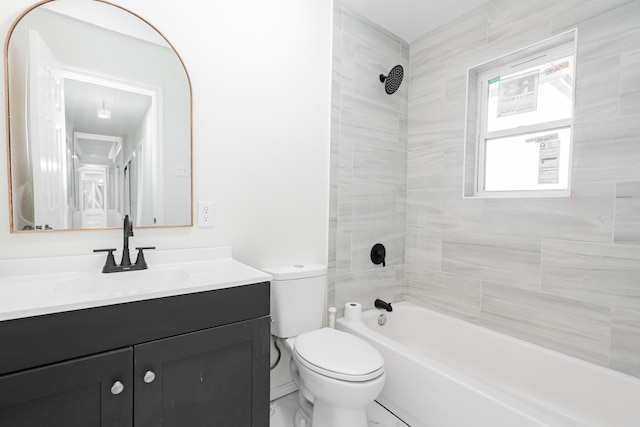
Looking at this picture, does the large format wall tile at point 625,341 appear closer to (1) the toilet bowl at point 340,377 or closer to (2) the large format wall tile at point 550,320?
(2) the large format wall tile at point 550,320

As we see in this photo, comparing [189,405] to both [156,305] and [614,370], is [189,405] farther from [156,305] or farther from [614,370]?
[614,370]

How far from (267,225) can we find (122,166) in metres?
0.74

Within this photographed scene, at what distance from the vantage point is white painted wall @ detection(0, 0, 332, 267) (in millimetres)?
1368

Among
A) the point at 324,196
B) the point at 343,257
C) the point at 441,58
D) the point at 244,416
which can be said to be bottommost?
the point at 244,416

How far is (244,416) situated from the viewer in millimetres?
1081

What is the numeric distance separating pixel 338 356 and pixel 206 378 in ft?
1.86

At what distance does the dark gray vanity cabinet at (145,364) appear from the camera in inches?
29.3

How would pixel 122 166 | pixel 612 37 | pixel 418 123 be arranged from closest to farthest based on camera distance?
pixel 122 166 < pixel 612 37 < pixel 418 123

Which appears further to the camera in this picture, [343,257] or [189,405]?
[343,257]

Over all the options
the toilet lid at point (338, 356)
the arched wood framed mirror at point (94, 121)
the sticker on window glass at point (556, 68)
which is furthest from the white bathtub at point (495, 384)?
the sticker on window glass at point (556, 68)

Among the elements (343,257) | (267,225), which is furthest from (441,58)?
(267,225)

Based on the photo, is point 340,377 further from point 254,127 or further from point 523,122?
point 523,122

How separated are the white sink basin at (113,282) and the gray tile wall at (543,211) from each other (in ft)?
5.60

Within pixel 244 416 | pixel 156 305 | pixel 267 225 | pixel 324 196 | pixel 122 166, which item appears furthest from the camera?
pixel 324 196
